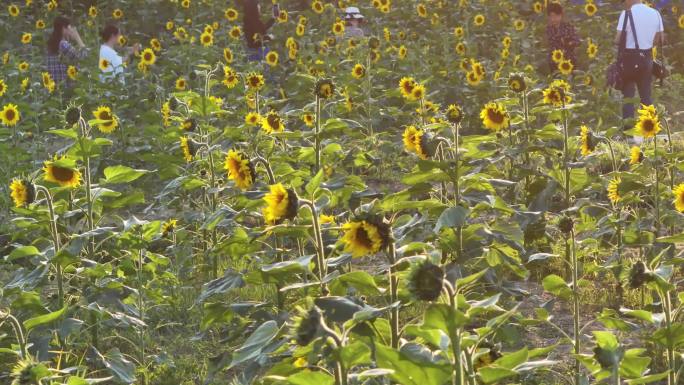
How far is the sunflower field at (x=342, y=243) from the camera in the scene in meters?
2.35

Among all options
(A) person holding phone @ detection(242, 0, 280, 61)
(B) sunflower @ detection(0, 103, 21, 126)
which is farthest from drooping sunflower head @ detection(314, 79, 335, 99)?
(A) person holding phone @ detection(242, 0, 280, 61)

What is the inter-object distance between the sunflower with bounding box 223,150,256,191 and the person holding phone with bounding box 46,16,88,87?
25.0 feet

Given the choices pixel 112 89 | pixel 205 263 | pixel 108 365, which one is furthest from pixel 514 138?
pixel 112 89

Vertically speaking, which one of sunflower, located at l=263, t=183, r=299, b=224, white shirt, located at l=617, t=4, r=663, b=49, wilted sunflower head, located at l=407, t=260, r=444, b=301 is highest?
wilted sunflower head, located at l=407, t=260, r=444, b=301

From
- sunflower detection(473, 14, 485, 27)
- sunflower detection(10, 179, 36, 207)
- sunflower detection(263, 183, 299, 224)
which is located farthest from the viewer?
sunflower detection(473, 14, 485, 27)

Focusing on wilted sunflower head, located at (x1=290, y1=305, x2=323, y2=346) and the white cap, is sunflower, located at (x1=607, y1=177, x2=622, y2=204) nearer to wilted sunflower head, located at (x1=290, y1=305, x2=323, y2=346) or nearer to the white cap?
wilted sunflower head, located at (x1=290, y1=305, x2=323, y2=346)

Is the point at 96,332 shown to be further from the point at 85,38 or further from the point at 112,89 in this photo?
the point at 85,38

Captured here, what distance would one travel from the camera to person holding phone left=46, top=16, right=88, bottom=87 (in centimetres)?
1095

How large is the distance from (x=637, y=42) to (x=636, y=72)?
0.25 meters

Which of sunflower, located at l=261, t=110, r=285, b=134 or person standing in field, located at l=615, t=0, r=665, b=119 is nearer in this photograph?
sunflower, located at l=261, t=110, r=285, b=134

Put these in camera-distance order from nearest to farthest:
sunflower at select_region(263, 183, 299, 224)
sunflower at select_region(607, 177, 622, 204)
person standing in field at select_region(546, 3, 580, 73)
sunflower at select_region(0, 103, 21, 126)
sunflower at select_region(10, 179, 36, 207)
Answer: sunflower at select_region(263, 183, 299, 224)
sunflower at select_region(10, 179, 36, 207)
sunflower at select_region(607, 177, 622, 204)
sunflower at select_region(0, 103, 21, 126)
person standing in field at select_region(546, 3, 580, 73)

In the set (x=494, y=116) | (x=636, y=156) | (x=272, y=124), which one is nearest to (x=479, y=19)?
(x=494, y=116)

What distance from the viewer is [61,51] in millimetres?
10977

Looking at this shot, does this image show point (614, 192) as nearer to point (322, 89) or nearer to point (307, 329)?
point (322, 89)
